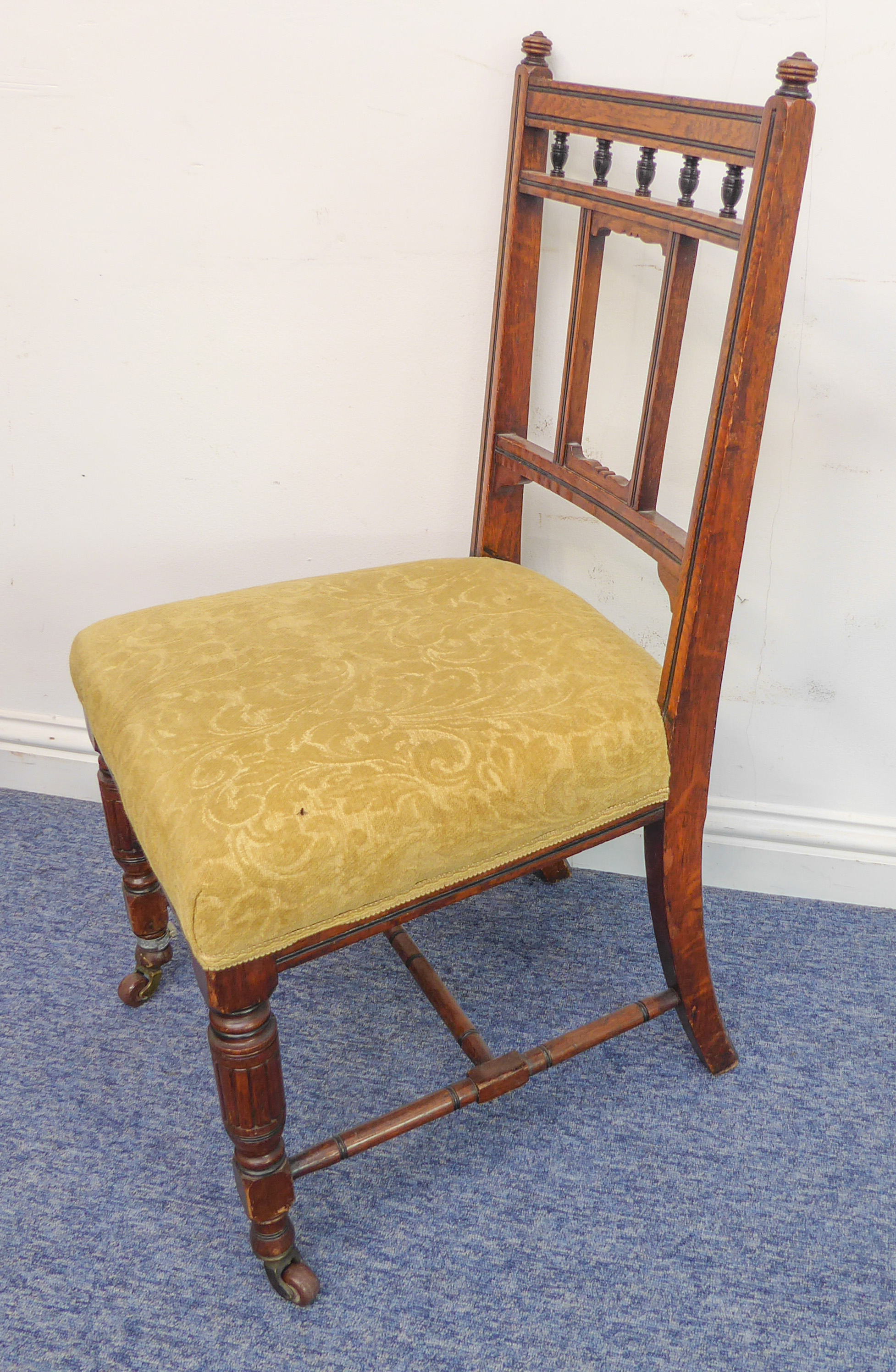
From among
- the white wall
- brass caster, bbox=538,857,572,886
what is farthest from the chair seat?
brass caster, bbox=538,857,572,886

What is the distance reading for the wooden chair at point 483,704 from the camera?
875 mm

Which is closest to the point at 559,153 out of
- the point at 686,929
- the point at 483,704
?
the point at 483,704

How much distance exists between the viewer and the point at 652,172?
1017 mm

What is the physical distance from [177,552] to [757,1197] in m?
1.14

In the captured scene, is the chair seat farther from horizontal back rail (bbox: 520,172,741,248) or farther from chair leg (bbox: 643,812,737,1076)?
horizontal back rail (bbox: 520,172,741,248)

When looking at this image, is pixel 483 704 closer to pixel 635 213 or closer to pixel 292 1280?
pixel 635 213

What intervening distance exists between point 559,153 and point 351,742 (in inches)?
27.0

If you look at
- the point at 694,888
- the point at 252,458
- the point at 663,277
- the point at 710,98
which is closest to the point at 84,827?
the point at 252,458

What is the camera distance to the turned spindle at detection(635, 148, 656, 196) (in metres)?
1.01

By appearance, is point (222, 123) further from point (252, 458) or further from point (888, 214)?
point (888, 214)

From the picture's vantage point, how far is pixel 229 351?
1421 mm

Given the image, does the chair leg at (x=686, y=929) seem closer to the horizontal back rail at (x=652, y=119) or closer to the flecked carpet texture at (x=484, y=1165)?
the flecked carpet texture at (x=484, y=1165)

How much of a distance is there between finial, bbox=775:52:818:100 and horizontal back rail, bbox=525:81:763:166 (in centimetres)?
4

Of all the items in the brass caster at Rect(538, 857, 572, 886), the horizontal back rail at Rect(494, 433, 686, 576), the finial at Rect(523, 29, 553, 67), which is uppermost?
the finial at Rect(523, 29, 553, 67)
